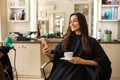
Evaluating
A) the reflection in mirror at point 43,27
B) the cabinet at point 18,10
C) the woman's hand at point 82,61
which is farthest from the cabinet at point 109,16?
the woman's hand at point 82,61

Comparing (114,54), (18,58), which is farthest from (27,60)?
(114,54)

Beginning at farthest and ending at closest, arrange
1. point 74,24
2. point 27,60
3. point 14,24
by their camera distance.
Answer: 1. point 14,24
2. point 27,60
3. point 74,24

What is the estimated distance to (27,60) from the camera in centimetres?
393

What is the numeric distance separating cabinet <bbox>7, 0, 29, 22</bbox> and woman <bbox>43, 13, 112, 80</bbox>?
207 centimetres

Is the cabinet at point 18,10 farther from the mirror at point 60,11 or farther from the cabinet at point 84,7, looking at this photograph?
the cabinet at point 84,7

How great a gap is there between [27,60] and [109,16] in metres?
1.76

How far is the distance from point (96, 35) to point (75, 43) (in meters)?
2.00

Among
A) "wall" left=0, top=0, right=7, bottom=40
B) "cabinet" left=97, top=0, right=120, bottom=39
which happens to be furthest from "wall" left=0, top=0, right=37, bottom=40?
"cabinet" left=97, top=0, right=120, bottom=39

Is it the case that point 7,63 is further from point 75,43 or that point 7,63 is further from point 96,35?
point 96,35

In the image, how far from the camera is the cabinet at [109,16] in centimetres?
409

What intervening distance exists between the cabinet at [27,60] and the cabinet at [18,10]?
0.61 meters

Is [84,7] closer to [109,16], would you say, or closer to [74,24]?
[109,16]

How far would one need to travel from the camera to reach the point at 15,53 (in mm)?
3795

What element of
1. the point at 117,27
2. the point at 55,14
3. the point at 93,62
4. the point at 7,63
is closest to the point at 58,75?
the point at 93,62
